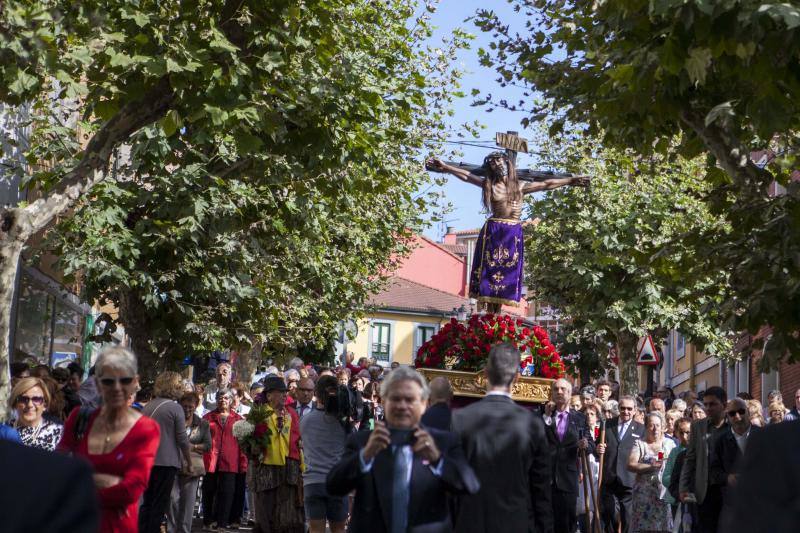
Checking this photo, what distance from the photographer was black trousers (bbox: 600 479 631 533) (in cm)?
1573

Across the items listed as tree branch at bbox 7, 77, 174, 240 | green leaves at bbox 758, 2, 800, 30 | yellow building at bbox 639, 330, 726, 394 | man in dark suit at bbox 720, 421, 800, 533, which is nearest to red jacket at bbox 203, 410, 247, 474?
tree branch at bbox 7, 77, 174, 240

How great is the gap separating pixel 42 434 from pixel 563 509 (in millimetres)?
5413

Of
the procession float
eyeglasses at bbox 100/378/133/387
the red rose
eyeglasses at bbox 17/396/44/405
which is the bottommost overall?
eyeglasses at bbox 100/378/133/387

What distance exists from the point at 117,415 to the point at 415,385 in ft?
5.42

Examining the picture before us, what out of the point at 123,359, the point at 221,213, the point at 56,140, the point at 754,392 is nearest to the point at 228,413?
the point at 221,213

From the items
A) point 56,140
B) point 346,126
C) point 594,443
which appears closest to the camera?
point 346,126

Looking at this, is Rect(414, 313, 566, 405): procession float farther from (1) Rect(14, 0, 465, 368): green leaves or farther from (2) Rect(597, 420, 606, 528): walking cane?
(1) Rect(14, 0, 465, 368): green leaves

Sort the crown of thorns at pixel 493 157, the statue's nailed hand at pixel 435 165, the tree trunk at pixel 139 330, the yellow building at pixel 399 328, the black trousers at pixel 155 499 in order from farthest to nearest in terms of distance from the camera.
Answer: the yellow building at pixel 399 328
the tree trunk at pixel 139 330
the crown of thorns at pixel 493 157
the statue's nailed hand at pixel 435 165
the black trousers at pixel 155 499

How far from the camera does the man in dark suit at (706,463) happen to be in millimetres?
11992

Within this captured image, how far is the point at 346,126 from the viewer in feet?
48.6

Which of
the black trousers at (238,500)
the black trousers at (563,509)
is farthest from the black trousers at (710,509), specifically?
the black trousers at (238,500)

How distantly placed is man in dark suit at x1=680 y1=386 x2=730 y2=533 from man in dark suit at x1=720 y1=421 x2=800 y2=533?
9801 millimetres

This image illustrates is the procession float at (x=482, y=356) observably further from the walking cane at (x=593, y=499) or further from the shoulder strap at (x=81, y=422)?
the shoulder strap at (x=81, y=422)

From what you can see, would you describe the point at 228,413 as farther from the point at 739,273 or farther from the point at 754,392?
the point at 754,392
